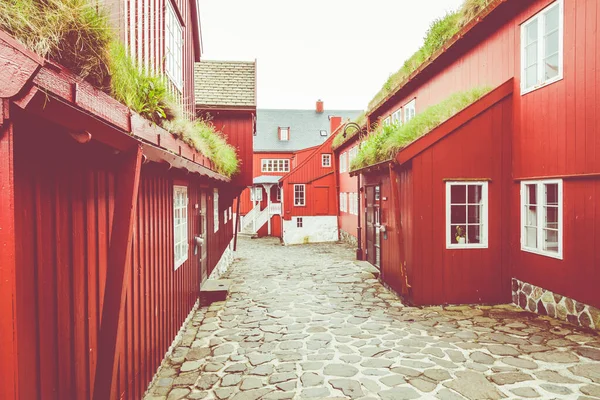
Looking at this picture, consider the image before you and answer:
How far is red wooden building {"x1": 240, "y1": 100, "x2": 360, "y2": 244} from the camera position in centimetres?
2470

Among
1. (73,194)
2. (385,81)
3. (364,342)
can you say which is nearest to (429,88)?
(385,81)

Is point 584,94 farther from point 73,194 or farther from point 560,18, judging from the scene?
point 73,194

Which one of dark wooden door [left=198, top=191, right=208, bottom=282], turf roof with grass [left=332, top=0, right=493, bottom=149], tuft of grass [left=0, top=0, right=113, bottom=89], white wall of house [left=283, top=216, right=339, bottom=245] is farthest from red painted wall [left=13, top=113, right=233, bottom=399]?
white wall of house [left=283, top=216, right=339, bottom=245]

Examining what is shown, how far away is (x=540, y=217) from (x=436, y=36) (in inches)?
238

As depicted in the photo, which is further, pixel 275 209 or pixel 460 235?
pixel 275 209

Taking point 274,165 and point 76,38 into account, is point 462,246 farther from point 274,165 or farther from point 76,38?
point 274,165

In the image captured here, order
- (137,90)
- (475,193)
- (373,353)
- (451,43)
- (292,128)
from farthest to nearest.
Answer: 1. (292,128)
2. (451,43)
3. (475,193)
4. (373,353)
5. (137,90)

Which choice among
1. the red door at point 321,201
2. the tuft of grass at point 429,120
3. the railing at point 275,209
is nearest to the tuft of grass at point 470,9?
the tuft of grass at point 429,120

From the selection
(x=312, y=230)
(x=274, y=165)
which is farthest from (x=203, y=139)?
(x=274, y=165)

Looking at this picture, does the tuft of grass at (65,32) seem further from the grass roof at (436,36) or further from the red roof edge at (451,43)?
the grass roof at (436,36)

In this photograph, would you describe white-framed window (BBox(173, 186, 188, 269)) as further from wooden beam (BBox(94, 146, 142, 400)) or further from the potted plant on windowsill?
the potted plant on windowsill

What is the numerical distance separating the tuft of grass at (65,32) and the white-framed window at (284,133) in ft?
118

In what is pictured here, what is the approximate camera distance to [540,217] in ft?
24.1

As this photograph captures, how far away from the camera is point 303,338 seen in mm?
6457
